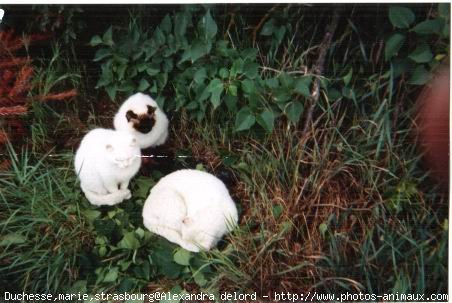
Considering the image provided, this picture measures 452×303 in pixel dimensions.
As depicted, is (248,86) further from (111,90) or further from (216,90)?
(111,90)

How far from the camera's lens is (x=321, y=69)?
7.11 feet

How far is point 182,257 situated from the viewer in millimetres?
2230

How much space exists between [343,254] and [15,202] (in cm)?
130

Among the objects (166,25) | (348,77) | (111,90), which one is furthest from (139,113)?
(348,77)

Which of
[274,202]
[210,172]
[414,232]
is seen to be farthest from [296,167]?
[414,232]

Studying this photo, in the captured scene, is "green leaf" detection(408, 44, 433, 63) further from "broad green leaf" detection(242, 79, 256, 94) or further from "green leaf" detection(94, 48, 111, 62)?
"green leaf" detection(94, 48, 111, 62)

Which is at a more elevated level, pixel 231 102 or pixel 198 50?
pixel 198 50

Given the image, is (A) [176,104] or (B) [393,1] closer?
(B) [393,1]

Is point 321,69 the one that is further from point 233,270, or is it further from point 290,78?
point 233,270

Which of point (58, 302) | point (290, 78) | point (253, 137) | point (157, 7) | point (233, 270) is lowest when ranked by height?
point (58, 302)

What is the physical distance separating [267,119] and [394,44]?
540 mm

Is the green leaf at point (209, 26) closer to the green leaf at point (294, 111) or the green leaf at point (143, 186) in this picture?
the green leaf at point (294, 111)

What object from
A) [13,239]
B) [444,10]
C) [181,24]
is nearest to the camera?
[444,10]

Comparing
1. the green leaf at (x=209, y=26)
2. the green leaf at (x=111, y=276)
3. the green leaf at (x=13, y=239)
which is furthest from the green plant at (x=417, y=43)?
the green leaf at (x=13, y=239)
